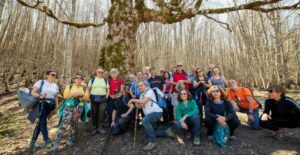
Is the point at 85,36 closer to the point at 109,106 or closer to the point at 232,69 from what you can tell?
the point at 109,106

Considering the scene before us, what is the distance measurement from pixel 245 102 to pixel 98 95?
3.84m

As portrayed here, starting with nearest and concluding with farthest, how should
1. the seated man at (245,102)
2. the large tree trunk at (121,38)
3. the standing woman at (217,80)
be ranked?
the seated man at (245,102)
the standing woman at (217,80)
the large tree trunk at (121,38)

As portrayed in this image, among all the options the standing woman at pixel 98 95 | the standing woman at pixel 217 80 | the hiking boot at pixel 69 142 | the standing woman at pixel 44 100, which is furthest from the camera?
the standing woman at pixel 217 80

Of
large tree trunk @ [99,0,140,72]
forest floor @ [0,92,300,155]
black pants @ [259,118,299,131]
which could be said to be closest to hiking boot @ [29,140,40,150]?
forest floor @ [0,92,300,155]

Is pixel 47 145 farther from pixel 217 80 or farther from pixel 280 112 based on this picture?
pixel 280 112

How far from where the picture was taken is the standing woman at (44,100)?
4.66 metres

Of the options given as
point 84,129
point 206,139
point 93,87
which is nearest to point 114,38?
point 93,87

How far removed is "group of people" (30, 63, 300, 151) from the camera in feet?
14.7

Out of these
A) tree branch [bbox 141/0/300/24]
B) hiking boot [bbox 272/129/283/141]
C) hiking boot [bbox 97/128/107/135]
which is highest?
tree branch [bbox 141/0/300/24]

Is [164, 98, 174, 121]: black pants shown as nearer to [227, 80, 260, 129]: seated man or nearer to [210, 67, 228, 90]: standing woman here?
[210, 67, 228, 90]: standing woman

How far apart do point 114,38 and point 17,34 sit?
381 inches

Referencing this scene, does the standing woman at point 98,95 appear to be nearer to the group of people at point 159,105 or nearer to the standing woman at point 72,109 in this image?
the group of people at point 159,105

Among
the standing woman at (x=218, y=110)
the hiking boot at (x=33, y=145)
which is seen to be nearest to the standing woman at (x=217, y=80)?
the standing woman at (x=218, y=110)

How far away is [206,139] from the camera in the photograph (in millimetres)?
4605
